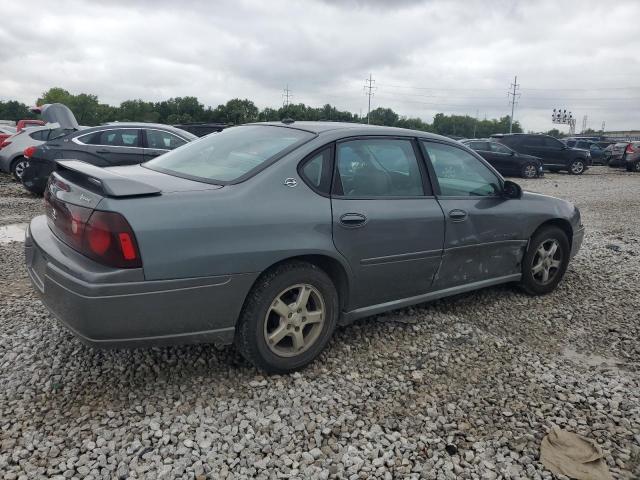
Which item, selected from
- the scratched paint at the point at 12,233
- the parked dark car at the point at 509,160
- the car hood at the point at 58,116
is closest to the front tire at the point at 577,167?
the parked dark car at the point at 509,160

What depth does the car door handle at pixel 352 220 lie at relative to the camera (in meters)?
3.22

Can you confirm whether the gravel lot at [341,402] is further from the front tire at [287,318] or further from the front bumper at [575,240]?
the front bumper at [575,240]

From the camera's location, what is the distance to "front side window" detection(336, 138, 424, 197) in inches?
133

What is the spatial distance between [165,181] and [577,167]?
2162cm

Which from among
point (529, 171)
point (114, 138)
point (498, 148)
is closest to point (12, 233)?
point (114, 138)

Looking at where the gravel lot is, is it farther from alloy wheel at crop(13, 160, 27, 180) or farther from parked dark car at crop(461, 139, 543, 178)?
parked dark car at crop(461, 139, 543, 178)

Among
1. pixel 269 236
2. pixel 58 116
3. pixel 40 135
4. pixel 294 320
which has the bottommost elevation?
pixel 294 320

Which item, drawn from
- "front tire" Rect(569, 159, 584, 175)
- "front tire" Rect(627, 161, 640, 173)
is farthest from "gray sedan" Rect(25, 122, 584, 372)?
"front tire" Rect(627, 161, 640, 173)

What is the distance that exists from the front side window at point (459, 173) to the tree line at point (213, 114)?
39503mm

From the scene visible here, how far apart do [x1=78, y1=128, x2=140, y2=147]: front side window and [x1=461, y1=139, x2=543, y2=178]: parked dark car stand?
40.8 ft

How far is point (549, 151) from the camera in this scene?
68.3ft

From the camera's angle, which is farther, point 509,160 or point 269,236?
point 509,160

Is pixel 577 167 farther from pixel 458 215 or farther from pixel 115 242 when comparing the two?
pixel 115 242

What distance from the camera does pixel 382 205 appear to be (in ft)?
11.3
